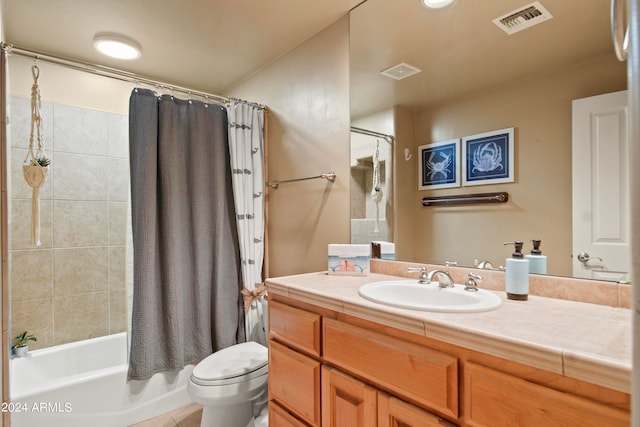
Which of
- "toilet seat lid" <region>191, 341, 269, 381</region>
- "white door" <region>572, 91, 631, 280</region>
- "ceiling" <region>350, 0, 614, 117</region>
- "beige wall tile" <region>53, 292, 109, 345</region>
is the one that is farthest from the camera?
"beige wall tile" <region>53, 292, 109, 345</region>

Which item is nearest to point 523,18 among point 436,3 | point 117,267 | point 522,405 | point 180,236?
point 436,3

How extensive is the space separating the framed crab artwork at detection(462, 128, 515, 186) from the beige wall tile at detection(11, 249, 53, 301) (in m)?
2.77

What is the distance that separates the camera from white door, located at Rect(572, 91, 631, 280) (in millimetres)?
1025

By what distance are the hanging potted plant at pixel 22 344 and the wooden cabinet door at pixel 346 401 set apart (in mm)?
2146

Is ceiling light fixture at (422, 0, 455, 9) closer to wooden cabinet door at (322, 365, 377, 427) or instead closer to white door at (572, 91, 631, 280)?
white door at (572, 91, 631, 280)

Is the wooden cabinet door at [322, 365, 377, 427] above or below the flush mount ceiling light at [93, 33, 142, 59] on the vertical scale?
below

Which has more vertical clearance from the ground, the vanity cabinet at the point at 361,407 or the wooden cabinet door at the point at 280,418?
the vanity cabinet at the point at 361,407

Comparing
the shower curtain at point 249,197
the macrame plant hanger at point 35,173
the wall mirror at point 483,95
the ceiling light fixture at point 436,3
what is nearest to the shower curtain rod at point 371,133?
the wall mirror at point 483,95

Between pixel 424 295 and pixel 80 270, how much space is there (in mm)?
2481

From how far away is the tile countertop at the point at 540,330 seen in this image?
66cm

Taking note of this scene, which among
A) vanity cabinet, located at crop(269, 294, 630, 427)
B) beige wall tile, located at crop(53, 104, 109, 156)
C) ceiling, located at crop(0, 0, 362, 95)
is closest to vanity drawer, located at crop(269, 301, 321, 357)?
vanity cabinet, located at crop(269, 294, 630, 427)

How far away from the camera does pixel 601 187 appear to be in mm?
1071

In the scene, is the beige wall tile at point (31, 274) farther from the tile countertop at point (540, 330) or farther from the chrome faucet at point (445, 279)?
the chrome faucet at point (445, 279)

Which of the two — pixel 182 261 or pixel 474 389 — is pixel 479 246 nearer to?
pixel 474 389
